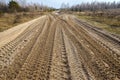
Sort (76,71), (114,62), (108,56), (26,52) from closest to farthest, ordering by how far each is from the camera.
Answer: (76,71) → (114,62) → (108,56) → (26,52)

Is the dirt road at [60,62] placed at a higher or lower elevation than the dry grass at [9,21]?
lower

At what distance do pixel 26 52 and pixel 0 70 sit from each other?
107 inches

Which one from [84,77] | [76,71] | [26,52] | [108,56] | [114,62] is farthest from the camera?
[26,52]

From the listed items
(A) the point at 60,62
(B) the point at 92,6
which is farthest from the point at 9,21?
(B) the point at 92,6

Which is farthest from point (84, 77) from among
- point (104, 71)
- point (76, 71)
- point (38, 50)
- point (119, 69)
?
point (38, 50)

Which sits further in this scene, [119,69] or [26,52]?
[26,52]

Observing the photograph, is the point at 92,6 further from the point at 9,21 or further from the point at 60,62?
the point at 60,62

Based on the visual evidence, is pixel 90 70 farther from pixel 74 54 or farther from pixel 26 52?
pixel 26 52

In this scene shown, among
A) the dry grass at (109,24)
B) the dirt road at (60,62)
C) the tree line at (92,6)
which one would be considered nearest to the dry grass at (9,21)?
the dirt road at (60,62)

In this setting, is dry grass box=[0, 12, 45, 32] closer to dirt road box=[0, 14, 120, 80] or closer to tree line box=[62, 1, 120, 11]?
dirt road box=[0, 14, 120, 80]

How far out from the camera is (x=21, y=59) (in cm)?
851

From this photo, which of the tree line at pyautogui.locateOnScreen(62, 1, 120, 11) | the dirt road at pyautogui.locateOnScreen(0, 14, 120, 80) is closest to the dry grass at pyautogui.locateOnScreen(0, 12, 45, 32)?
the dirt road at pyautogui.locateOnScreen(0, 14, 120, 80)

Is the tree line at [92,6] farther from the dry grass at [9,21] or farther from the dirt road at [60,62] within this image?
the dirt road at [60,62]

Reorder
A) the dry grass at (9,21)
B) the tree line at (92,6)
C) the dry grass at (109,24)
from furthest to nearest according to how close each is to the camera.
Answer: the tree line at (92,6), the dry grass at (9,21), the dry grass at (109,24)
